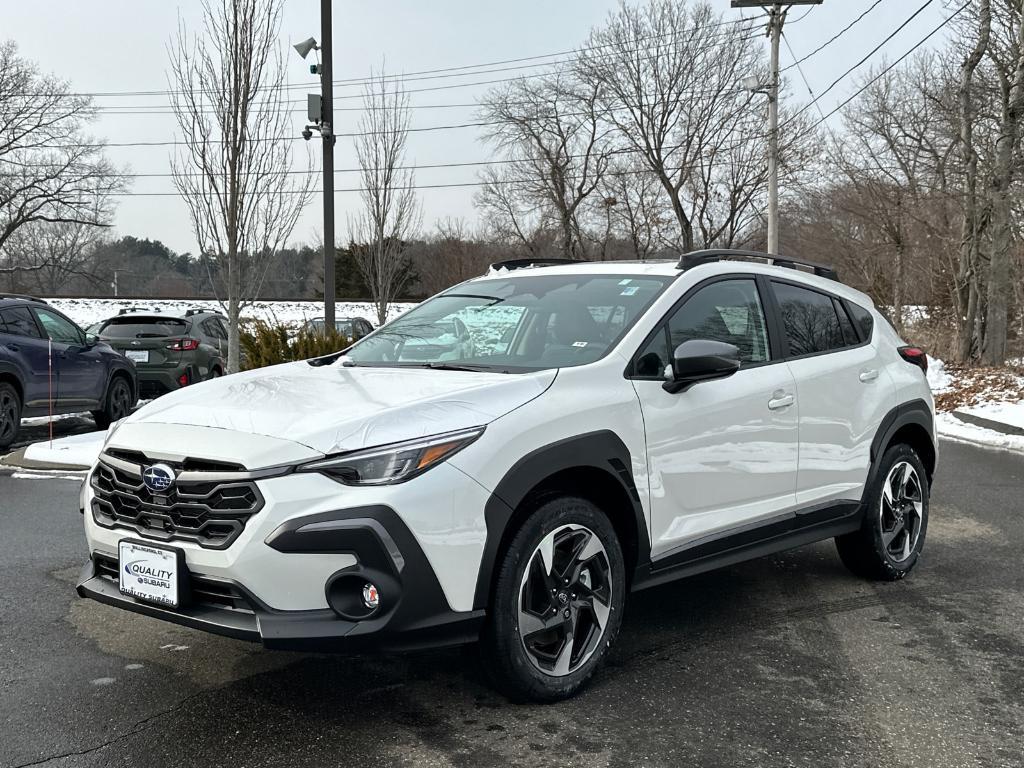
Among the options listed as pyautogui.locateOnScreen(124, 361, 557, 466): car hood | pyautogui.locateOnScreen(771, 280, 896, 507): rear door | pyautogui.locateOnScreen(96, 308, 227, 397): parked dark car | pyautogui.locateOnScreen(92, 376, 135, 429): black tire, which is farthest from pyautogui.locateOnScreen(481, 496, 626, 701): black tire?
pyautogui.locateOnScreen(96, 308, 227, 397): parked dark car

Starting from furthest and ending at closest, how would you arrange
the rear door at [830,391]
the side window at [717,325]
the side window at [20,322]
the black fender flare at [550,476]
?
the side window at [20,322], the rear door at [830,391], the side window at [717,325], the black fender flare at [550,476]

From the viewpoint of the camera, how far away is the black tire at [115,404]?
1273cm

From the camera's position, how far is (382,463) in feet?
10.2

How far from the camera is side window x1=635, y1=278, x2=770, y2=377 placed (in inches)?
161

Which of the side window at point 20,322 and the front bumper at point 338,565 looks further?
the side window at point 20,322

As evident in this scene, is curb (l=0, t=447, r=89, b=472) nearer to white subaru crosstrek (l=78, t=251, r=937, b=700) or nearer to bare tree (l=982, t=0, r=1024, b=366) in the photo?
white subaru crosstrek (l=78, t=251, r=937, b=700)

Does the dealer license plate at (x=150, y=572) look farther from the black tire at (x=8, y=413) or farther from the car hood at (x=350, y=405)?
the black tire at (x=8, y=413)

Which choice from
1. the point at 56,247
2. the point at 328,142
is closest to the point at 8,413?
the point at 328,142

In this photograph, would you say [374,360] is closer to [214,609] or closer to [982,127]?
[214,609]

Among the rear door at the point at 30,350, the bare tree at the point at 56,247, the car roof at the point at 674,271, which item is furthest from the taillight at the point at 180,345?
the bare tree at the point at 56,247

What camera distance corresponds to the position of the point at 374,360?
4566 mm

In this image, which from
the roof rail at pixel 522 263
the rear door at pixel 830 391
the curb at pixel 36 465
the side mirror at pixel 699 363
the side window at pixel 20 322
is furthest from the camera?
the side window at pixel 20 322

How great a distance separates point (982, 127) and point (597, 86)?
2509 cm

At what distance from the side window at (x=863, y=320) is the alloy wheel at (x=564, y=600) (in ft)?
8.36
